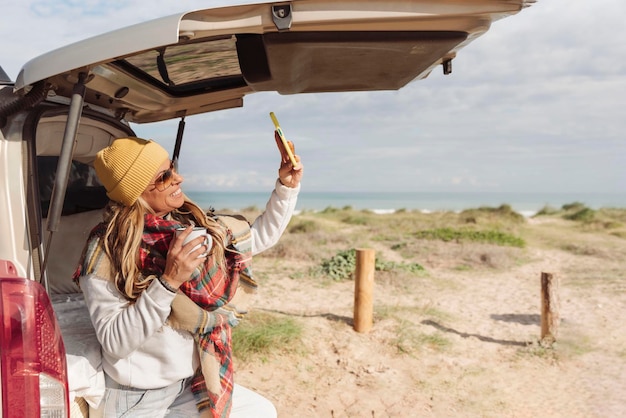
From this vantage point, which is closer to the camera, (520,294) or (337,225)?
(520,294)

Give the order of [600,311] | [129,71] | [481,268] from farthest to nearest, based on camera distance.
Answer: [481,268] < [600,311] < [129,71]

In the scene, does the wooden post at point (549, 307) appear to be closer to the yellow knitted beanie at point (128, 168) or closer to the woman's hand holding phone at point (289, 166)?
the woman's hand holding phone at point (289, 166)

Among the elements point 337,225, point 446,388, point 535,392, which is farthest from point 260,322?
point 337,225

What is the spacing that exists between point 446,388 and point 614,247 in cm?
1093

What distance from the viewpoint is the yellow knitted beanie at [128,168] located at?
2.04 metres

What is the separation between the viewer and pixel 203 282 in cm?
206

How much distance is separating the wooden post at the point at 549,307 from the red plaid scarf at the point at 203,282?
5346 mm

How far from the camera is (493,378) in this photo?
19.0 feet

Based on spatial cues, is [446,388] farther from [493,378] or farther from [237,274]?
[237,274]

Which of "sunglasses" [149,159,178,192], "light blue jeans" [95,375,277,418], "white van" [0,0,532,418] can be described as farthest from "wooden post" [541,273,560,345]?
"sunglasses" [149,159,178,192]

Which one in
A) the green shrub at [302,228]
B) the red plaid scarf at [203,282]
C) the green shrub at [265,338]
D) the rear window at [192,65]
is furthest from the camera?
the green shrub at [302,228]

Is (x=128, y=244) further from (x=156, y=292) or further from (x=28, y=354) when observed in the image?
(x=28, y=354)

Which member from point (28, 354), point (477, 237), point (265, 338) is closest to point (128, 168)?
point (28, 354)

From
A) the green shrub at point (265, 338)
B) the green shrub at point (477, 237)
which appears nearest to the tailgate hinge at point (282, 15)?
the green shrub at point (265, 338)
